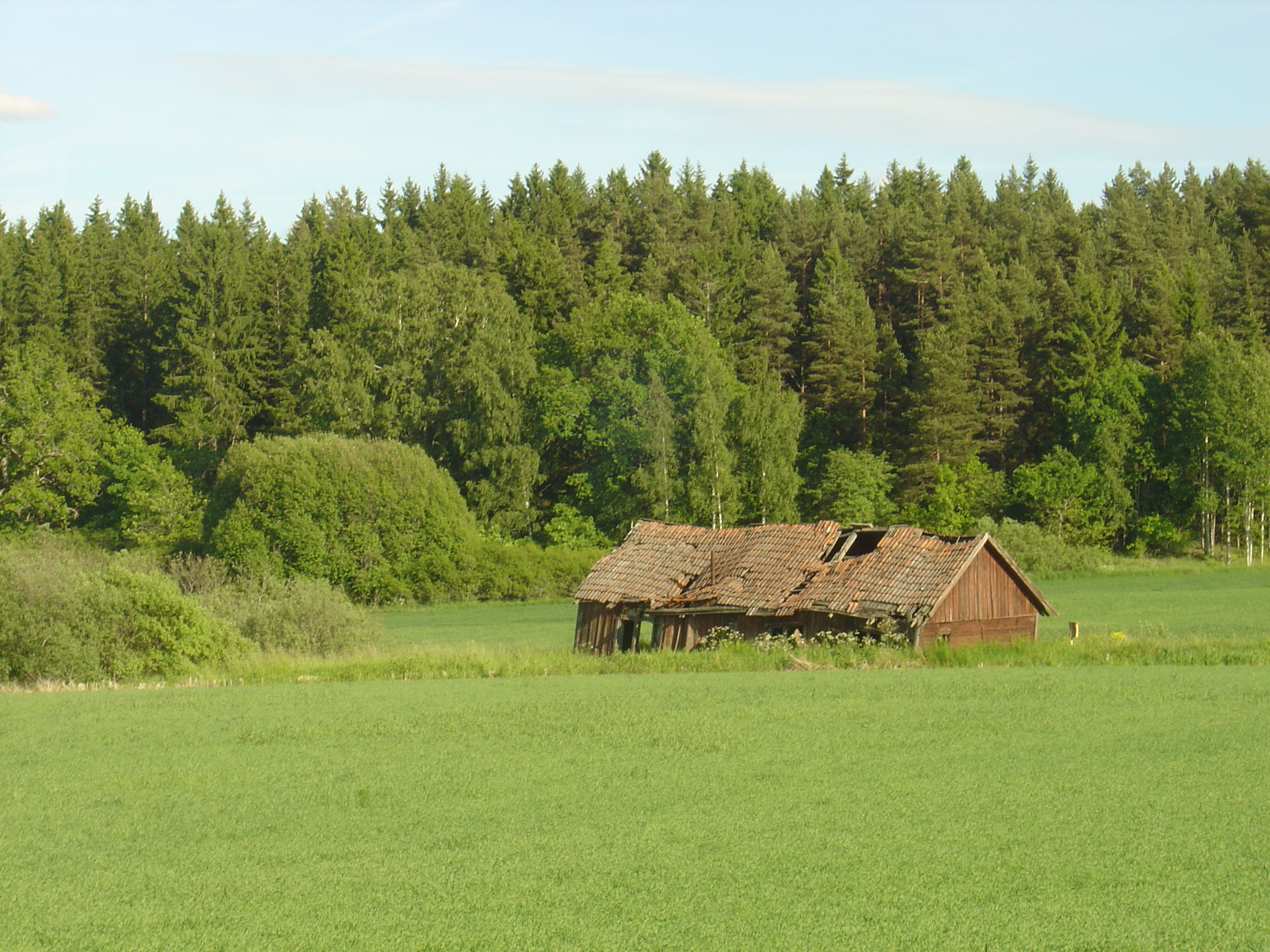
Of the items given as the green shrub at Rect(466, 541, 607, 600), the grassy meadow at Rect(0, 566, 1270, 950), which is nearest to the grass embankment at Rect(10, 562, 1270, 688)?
the grassy meadow at Rect(0, 566, 1270, 950)

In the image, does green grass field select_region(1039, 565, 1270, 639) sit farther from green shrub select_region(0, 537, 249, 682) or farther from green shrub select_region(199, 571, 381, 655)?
green shrub select_region(0, 537, 249, 682)

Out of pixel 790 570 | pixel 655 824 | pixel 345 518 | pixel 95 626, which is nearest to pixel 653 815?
pixel 655 824

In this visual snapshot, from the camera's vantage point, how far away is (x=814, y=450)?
3248 inches

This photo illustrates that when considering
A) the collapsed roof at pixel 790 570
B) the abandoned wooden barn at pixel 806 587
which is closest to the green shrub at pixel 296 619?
the abandoned wooden barn at pixel 806 587

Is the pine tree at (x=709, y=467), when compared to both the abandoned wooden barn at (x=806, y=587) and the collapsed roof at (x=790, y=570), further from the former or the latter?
the abandoned wooden barn at (x=806, y=587)

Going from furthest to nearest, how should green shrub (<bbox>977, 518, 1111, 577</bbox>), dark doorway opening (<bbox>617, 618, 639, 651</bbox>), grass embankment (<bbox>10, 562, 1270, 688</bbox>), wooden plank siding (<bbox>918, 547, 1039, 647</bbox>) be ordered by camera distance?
green shrub (<bbox>977, 518, 1111, 577</bbox>)
dark doorway opening (<bbox>617, 618, 639, 651</bbox>)
wooden plank siding (<bbox>918, 547, 1039, 647</bbox>)
grass embankment (<bbox>10, 562, 1270, 688</bbox>)

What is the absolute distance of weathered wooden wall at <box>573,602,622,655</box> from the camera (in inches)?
1596

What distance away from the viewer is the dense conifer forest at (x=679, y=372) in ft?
241

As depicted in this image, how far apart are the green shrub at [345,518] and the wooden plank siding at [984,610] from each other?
110ft

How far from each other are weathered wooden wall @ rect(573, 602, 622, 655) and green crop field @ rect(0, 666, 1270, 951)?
1570 centimetres

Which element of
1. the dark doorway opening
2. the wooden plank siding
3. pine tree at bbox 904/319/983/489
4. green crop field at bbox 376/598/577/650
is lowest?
green crop field at bbox 376/598/577/650

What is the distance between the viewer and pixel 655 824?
47.7 feet

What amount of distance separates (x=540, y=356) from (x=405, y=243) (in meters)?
21.8

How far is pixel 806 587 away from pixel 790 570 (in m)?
1.08
